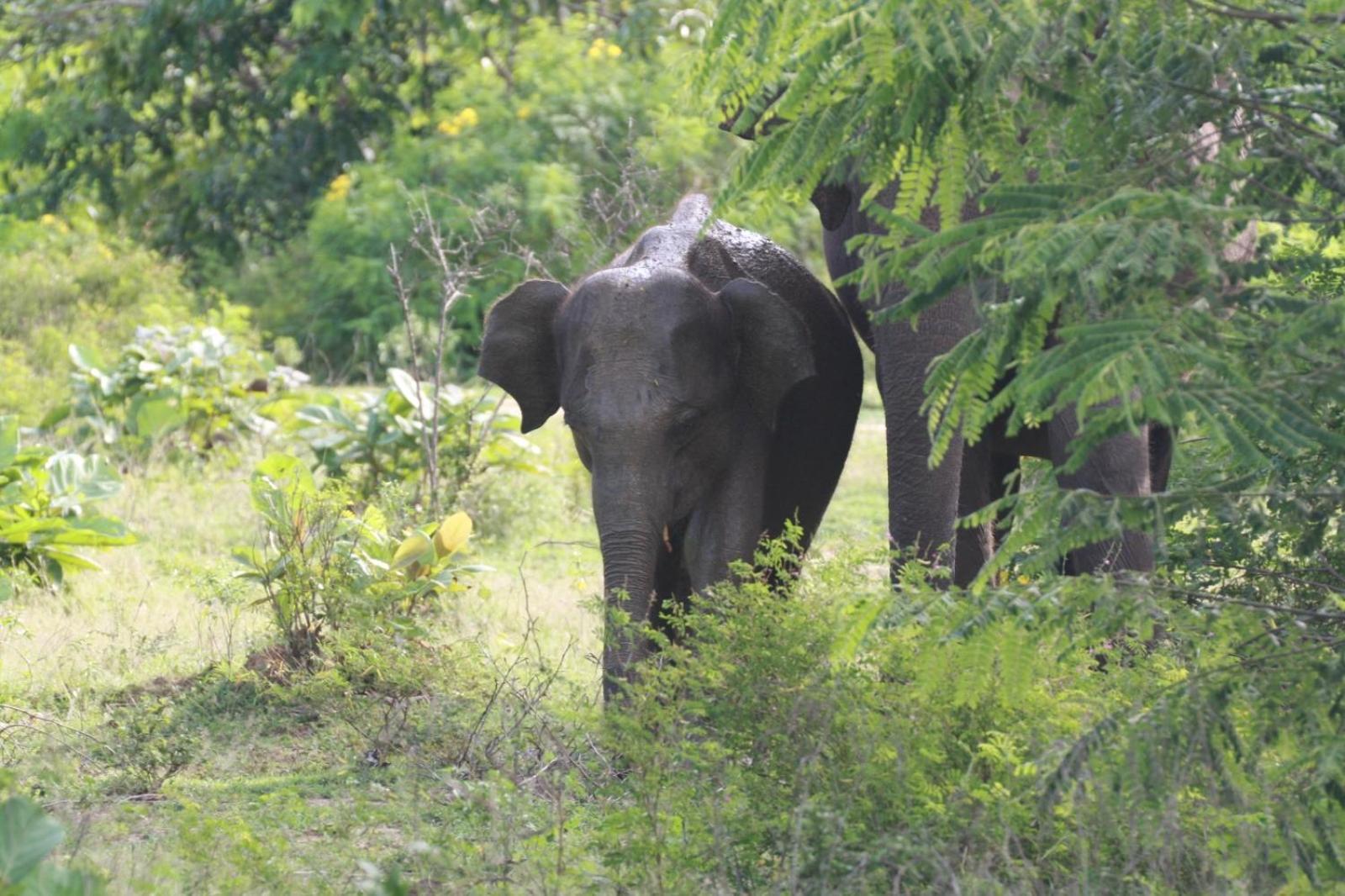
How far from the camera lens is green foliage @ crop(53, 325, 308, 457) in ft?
45.1

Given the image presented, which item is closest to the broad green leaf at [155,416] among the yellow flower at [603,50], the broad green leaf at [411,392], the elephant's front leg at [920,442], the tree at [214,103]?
the broad green leaf at [411,392]

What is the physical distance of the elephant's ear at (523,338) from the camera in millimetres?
7844

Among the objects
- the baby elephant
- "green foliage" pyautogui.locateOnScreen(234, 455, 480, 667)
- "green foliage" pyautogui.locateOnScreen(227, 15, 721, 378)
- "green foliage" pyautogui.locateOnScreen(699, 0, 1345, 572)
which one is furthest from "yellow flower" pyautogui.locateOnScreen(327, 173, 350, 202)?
"green foliage" pyautogui.locateOnScreen(699, 0, 1345, 572)

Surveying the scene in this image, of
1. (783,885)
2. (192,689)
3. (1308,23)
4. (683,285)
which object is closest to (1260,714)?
(783,885)

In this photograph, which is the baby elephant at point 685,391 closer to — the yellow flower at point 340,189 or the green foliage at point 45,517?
the green foliage at point 45,517

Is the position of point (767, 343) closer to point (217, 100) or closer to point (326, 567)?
point (326, 567)

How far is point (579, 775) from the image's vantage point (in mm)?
6766

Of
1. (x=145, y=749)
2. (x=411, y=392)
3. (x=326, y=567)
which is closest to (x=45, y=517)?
(x=411, y=392)

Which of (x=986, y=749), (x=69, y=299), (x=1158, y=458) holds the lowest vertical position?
(x=69, y=299)

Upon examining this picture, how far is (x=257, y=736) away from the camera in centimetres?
779

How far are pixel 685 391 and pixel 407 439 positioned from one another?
5.05 m

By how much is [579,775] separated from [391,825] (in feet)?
2.18

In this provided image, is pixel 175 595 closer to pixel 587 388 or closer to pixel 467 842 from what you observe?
pixel 587 388

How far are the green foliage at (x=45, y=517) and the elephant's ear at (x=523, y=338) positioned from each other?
3132 millimetres
